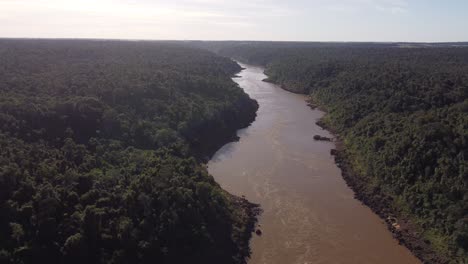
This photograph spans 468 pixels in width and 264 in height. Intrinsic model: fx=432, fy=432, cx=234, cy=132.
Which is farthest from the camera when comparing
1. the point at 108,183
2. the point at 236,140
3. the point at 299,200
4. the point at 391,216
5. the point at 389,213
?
the point at 236,140

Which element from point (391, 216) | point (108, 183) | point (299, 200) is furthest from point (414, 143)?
point (108, 183)

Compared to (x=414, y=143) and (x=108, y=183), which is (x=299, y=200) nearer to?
(x=414, y=143)

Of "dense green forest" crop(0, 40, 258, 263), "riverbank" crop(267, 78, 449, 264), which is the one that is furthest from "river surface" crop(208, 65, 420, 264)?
"dense green forest" crop(0, 40, 258, 263)

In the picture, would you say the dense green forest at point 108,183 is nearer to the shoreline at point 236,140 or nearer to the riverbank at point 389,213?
the shoreline at point 236,140

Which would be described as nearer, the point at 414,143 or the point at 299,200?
the point at 299,200

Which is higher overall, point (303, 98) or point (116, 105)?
point (116, 105)

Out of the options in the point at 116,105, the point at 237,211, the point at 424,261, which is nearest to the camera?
the point at 424,261

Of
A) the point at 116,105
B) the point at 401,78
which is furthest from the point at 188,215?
the point at 401,78

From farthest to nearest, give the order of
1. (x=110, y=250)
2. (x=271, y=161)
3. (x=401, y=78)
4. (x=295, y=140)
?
(x=401, y=78)
(x=295, y=140)
(x=271, y=161)
(x=110, y=250)

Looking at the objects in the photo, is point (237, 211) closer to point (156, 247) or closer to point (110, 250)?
point (156, 247)
